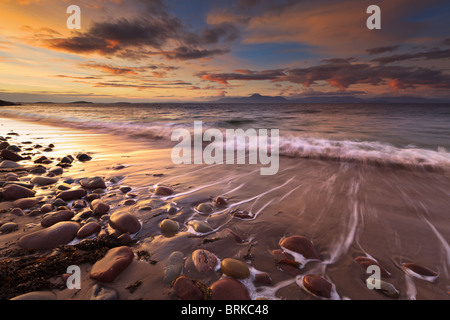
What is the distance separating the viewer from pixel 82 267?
5.78 feet

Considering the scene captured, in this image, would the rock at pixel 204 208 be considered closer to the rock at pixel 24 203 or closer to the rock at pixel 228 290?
the rock at pixel 228 290

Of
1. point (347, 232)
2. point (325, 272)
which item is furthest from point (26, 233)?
point (347, 232)

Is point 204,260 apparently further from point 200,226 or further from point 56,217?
point 56,217

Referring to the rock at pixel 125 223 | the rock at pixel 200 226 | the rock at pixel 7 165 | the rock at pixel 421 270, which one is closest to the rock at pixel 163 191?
the rock at pixel 125 223

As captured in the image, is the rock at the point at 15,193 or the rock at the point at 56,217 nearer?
the rock at the point at 56,217

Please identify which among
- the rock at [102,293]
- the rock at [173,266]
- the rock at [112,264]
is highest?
the rock at [112,264]

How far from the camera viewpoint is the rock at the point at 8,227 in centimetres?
220

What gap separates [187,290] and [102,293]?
27.1 inches

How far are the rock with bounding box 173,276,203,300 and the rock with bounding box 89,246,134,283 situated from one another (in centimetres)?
56

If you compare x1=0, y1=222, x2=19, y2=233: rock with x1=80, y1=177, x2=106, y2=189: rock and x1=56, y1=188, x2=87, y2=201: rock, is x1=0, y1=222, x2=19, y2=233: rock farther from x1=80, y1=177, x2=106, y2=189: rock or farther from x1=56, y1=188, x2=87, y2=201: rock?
x1=80, y1=177, x2=106, y2=189: rock

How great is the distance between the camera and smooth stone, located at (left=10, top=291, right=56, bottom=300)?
1.39 meters

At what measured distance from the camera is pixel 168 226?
2365mm
